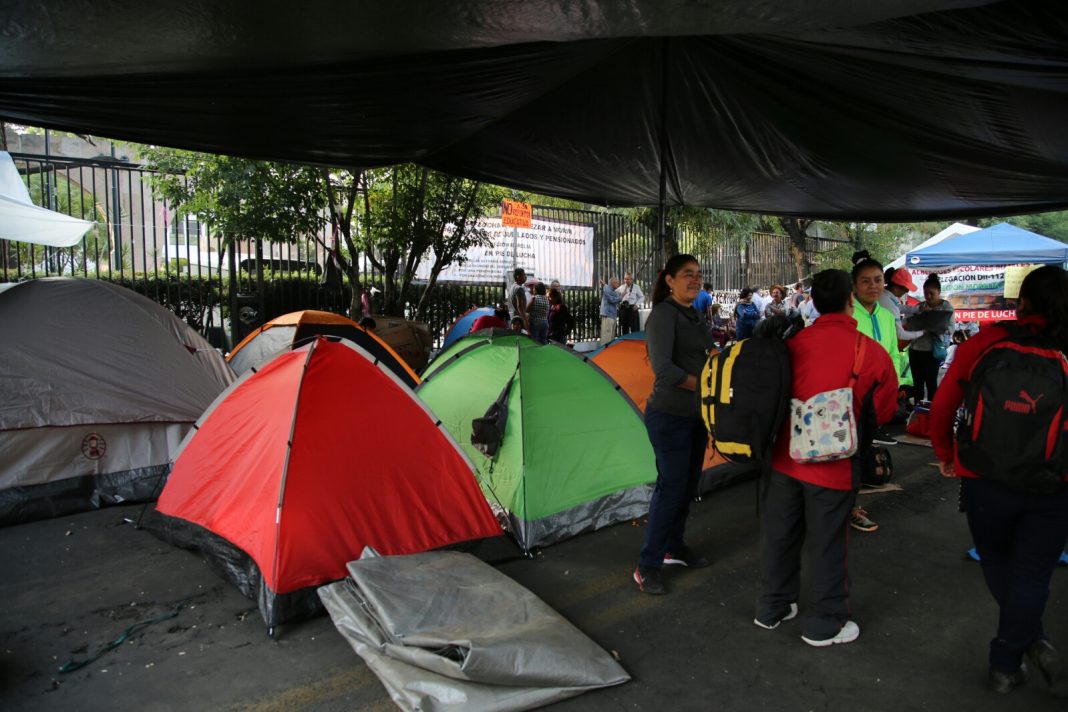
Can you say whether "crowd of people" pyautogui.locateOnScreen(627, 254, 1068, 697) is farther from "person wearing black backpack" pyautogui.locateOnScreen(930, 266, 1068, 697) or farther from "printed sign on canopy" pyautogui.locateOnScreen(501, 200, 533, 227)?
"printed sign on canopy" pyautogui.locateOnScreen(501, 200, 533, 227)

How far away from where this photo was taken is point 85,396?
5418 mm

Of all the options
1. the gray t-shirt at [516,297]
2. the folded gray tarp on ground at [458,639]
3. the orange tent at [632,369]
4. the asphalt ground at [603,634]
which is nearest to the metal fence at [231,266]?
the orange tent at [632,369]

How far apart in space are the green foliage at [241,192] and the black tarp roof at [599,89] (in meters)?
4.00

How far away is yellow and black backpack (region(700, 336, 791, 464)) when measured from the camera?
313 centimetres

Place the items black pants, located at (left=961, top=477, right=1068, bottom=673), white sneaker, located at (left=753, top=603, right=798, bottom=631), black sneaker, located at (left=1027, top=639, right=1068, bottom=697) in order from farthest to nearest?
white sneaker, located at (left=753, top=603, right=798, bottom=631)
black sneaker, located at (left=1027, top=639, right=1068, bottom=697)
black pants, located at (left=961, top=477, right=1068, bottom=673)

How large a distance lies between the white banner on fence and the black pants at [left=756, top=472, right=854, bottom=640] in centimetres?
1009

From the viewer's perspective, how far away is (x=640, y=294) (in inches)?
603

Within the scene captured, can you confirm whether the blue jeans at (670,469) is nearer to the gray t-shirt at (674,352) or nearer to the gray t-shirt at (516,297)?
the gray t-shirt at (674,352)

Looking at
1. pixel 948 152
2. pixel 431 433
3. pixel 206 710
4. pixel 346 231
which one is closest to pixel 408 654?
pixel 206 710

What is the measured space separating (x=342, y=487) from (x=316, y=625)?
0.71 metres

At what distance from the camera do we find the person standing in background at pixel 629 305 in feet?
49.0

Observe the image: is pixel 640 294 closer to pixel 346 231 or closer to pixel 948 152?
pixel 346 231

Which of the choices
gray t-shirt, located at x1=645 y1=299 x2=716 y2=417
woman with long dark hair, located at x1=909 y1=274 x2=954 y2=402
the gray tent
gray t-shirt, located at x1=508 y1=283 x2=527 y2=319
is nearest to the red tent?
the gray tent

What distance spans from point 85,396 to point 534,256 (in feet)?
32.8
